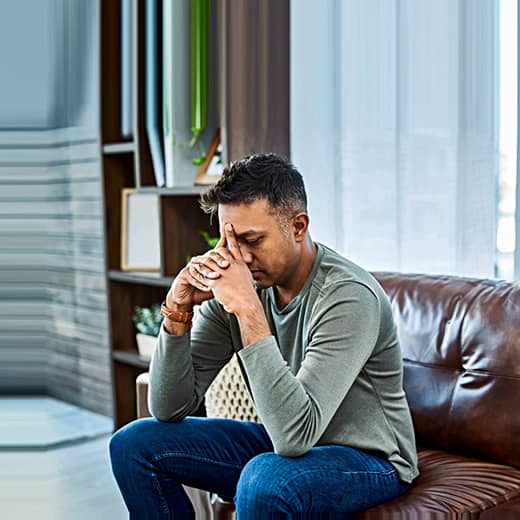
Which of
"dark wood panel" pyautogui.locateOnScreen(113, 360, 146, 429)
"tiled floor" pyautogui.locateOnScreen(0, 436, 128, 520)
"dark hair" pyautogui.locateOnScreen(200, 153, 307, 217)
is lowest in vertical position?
"tiled floor" pyautogui.locateOnScreen(0, 436, 128, 520)

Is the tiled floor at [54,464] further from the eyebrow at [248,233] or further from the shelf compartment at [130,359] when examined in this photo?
the eyebrow at [248,233]

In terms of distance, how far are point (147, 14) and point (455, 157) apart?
146 centimetres

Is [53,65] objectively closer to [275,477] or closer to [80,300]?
[80,300]

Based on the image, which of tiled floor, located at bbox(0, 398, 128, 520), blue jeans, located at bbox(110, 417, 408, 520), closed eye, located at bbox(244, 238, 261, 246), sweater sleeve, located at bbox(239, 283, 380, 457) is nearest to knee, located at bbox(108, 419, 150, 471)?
blue jeans, located at bbox(110, 417, 408, 520)

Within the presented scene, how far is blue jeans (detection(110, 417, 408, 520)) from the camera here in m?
1.83

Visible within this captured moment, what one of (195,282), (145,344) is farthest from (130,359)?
(195,282)

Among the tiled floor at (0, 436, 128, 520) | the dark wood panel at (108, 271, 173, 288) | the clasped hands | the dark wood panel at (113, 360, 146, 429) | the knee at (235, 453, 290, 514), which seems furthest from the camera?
the dark wood panel at (113, 360, 146, 429)

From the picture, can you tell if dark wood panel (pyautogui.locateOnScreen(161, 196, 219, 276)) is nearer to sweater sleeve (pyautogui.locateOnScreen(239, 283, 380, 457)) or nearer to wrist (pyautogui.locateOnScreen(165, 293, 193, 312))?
wrist (pyautogui.locateOnScreen(165, 293, 193, 312))

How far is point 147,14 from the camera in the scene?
3605 mm

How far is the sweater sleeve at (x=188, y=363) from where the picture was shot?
84.0 inches

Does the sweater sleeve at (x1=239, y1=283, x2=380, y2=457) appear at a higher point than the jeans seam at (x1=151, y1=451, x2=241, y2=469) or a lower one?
higher

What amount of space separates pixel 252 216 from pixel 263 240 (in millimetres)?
56

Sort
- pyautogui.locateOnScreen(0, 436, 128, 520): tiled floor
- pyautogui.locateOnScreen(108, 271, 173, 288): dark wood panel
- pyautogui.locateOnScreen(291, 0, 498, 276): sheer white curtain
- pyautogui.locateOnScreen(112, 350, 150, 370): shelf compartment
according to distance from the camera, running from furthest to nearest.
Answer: pyautogui.locateOnScreen(112, 350, 150, 370): shelf compartment < pyautogui.locateOnScreen(108, 271, 173, 288): dark wood panel < pyautogui.locateOnScreen(0, 436, 128, 520): tiled floor < pyautogui.locateOnScreen(291, 0, 498, 276): sheer white curtain

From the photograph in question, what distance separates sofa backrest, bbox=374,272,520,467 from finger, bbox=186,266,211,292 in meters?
0.61
